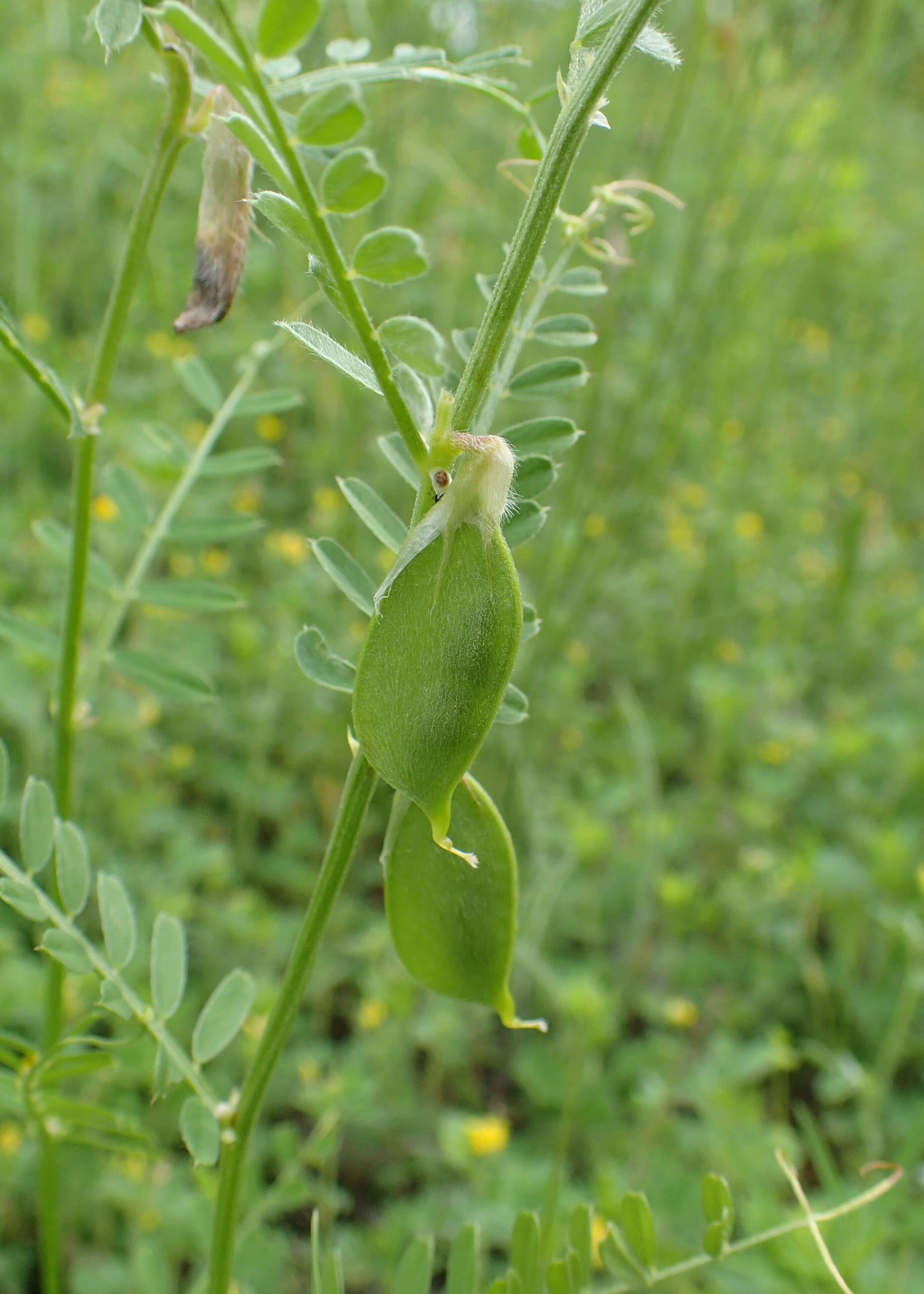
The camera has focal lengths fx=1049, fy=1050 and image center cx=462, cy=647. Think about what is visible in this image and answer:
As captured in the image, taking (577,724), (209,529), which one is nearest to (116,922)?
(209,529)

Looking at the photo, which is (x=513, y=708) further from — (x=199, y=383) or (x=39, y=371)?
(x=199, y=383)

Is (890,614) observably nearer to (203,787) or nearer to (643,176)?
(643,176)

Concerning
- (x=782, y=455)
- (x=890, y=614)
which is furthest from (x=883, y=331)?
(x=890, y=614)

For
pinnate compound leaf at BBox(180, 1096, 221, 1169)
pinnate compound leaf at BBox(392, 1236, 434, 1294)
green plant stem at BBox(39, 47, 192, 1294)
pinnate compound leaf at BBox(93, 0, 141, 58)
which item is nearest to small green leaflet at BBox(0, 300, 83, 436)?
green plant stem at BBox(39, 47, 192, 1294)

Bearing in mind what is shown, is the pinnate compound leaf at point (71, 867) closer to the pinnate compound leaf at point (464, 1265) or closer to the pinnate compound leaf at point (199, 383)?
the pinnate compound leaf at point (464, 1265)

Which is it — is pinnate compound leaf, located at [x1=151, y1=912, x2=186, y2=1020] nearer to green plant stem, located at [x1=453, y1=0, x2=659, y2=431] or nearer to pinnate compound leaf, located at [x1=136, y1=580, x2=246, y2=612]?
pinnate compound leaf, located at [x1=136, y1=580, x2=246, y2=612]

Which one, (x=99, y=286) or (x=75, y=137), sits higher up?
(x=75, y=137)

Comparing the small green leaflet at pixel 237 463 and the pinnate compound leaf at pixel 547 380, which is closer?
the pinnate compound leaf at pixel 547 380

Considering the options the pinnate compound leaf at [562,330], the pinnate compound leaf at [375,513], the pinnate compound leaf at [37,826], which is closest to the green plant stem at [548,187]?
the pinnate compound leaf at [375,513]
